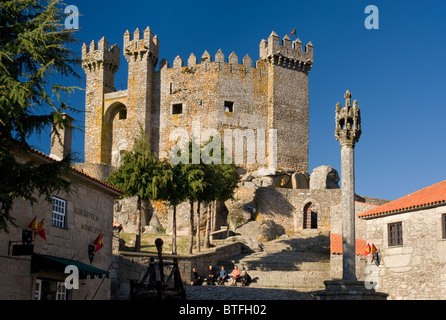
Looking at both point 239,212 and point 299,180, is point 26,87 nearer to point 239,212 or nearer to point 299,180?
point 239,212

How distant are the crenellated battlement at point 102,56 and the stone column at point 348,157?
4325cm

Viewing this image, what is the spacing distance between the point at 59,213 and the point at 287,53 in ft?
142

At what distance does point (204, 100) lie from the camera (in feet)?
195

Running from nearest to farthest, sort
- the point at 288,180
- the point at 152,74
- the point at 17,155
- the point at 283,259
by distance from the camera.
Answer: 1. the point at 17,155
2. the point at 283,259
3. the point at 288,180
4. the point at 152,74

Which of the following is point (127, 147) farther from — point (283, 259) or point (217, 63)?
point (283, 259)

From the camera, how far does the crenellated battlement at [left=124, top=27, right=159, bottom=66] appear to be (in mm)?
60875

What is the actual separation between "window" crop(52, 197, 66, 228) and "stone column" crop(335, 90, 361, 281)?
31.8ft

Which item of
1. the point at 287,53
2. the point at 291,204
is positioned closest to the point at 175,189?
the point at 291,204

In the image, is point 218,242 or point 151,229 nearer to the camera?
point 218,242

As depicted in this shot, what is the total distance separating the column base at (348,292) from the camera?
2042 cm

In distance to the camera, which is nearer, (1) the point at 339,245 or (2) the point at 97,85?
(1) the point at 339,245

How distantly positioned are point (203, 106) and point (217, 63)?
4307mm
